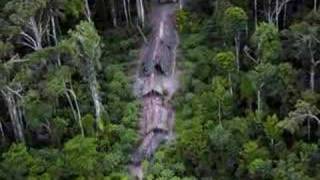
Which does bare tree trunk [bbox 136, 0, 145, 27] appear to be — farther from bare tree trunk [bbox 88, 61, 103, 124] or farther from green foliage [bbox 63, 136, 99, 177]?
green foliage [bbox 63, 136, 99, 177]

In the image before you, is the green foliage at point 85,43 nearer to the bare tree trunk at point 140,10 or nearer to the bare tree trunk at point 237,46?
the bare tree trunk at point 237,46

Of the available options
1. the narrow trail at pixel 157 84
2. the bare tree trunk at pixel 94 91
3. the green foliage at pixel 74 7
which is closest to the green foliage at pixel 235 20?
the narrow trail at pixel 157 84

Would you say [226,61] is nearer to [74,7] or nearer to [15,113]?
[74,7]

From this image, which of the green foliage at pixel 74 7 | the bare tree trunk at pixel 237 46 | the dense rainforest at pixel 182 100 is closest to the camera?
the dense rainforest at pixel 182 100

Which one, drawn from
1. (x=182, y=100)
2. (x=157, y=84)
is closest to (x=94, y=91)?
(x=157, y=84)

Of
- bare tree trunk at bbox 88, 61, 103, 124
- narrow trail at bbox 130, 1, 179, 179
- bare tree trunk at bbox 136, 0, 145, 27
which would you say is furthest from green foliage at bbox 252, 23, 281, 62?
bare tree trunk at bbox 136, 0, 145, 27
